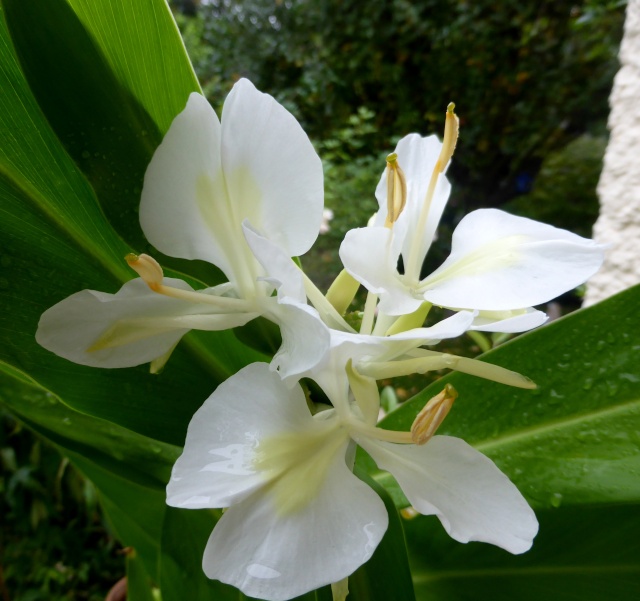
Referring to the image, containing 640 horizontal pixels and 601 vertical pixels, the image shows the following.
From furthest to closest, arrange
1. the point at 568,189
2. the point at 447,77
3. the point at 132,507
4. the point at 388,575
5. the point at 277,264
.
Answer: the point at 568,189
the point at 447,77
the point at 132,507
the point at 388,575
the point at 277,264

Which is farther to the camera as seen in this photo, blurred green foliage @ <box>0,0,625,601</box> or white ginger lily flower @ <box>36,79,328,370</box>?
blurred green foliage @ <box>0,0,625,601</box>

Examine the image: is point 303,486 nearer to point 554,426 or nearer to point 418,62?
point 554,426

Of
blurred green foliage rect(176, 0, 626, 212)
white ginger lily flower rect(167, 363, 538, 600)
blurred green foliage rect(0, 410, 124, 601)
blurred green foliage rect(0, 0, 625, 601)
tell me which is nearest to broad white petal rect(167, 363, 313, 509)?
white ginger lily flower rect(167, 363, 538, 600)

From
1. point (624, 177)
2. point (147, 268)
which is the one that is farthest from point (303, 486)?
point (624, 177)

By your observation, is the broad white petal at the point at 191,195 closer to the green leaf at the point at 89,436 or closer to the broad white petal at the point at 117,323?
the broad white petal at the point at 117,323

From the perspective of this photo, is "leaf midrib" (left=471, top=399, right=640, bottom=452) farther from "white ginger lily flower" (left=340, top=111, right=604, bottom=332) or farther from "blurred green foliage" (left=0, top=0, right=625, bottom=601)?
"blurred green foliage" (left=0, top=0, right=625, bottom=601)

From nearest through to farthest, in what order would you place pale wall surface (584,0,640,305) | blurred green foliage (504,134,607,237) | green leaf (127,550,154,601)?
green leaf (127,550,154,601)
pale wall surface (584,0,640,305)
blurred green foliage (504,134,607,237)
